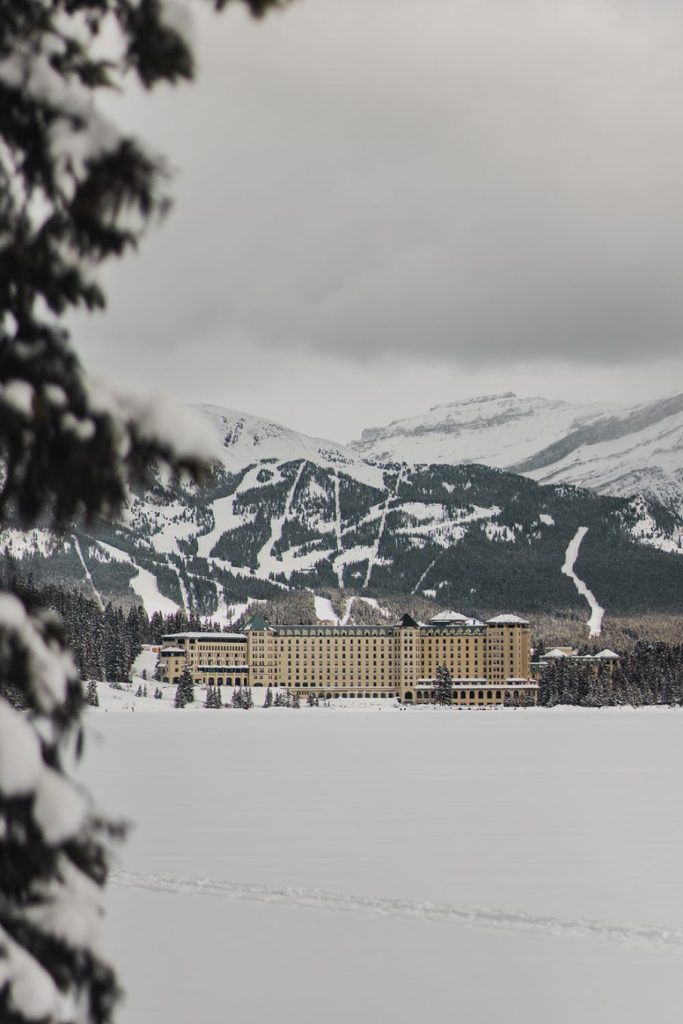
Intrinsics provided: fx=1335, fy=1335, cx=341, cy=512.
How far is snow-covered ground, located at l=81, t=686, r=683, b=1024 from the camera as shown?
20531 millimetres

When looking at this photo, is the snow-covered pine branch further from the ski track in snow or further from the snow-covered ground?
the ski track in snow

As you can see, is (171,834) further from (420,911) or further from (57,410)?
(57,410)

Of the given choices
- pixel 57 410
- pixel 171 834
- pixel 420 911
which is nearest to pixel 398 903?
pixel 420 911

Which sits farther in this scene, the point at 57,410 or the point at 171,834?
the point at 171,834

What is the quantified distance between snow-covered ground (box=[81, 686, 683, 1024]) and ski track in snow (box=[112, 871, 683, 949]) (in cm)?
7

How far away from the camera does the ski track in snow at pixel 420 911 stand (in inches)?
997

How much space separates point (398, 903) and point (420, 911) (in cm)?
111

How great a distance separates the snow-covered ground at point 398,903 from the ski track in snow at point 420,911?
67mm

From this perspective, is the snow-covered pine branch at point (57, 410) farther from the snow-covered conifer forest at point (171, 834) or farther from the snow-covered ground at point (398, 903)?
the snow-covered ground at point (398, 903)

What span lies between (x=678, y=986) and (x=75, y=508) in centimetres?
1763

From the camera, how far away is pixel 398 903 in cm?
2888

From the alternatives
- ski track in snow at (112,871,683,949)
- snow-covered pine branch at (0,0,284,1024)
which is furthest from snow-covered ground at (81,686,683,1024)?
snow-covered pine branch at (0,0,284,1024)

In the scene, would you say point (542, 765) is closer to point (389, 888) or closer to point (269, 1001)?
point (389, 888)

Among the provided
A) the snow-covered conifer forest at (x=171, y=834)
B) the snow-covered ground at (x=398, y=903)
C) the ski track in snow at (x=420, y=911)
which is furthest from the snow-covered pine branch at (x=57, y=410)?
the ski track in snow at (x=420, y=911)
